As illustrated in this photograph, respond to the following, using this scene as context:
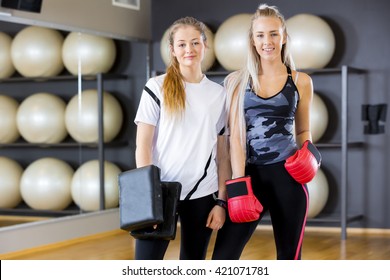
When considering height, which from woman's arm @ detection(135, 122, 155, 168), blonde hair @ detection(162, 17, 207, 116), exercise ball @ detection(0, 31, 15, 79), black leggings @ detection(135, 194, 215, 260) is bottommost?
black leggings @ detection(135, 194, 215, 260)

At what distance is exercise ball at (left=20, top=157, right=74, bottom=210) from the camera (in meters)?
6.20

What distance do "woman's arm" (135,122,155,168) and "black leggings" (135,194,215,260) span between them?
0.69ft

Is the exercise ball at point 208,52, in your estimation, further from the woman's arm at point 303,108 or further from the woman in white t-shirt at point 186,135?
the woman in white t-shirt at point 186,135

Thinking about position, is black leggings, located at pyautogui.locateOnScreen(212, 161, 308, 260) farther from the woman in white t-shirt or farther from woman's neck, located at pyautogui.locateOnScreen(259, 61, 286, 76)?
woman's neck, located at pyautogui.locateOnScreen(259, 61, 286, 76)

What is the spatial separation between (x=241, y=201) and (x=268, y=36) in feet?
2.19

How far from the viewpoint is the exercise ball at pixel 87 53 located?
6656 mm

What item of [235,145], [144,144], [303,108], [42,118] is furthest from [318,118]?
[144,144]

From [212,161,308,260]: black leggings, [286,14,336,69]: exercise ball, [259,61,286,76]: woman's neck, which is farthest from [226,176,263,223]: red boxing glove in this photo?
[286,14,336,69]: exercise ball

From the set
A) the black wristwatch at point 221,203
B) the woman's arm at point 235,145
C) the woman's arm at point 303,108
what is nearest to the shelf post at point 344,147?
the woman's arm at point 303,108

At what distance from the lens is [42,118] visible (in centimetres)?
632

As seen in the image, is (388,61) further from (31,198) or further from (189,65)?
(189,65)
